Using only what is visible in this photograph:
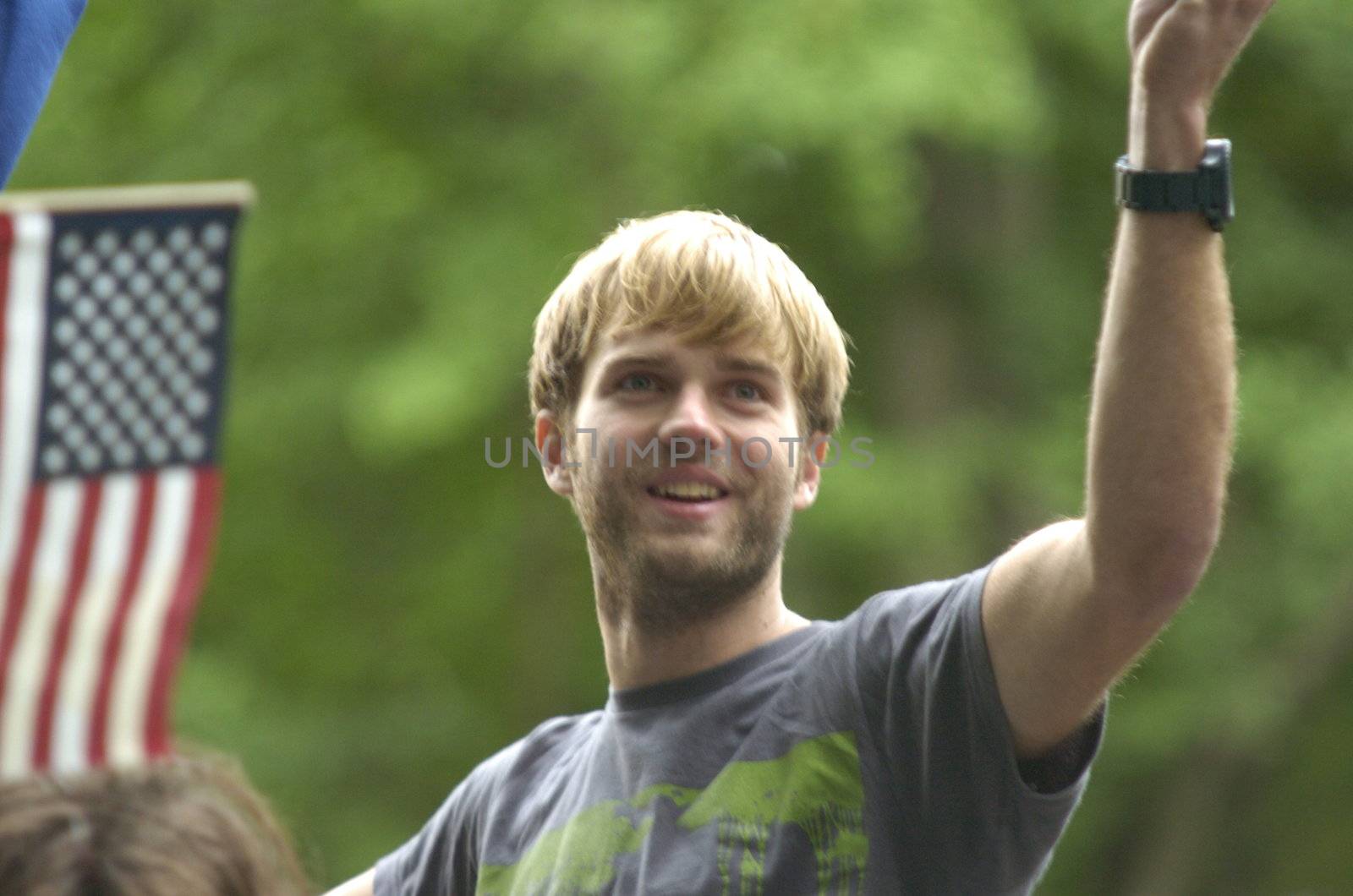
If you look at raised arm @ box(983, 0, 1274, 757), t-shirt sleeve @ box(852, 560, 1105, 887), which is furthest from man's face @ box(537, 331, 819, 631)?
raised arm @ box(983, 0, 1274, 757)

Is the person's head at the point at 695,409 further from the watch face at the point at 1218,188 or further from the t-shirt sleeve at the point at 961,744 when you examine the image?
the watch face at the point at 1218,188

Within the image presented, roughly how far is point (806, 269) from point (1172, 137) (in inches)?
298

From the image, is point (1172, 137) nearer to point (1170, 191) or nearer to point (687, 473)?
point (1170, 191)

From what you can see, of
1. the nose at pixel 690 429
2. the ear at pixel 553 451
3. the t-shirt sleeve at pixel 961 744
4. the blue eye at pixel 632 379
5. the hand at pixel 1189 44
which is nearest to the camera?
the hand at pixel 1189 44

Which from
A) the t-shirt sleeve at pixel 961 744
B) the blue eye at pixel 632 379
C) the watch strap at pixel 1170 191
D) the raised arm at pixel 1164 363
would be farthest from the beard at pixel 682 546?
the watch strap at pixel 1170 191

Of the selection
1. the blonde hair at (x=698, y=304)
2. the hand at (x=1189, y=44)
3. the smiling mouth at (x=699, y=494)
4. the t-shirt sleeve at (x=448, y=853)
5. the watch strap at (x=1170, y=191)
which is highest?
the hand at (x=1189, y=44)

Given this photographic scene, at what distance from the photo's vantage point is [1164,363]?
1.94 metres

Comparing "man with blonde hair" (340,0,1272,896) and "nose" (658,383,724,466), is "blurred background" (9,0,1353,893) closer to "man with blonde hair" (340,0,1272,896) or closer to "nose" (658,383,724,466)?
"man with blonde hair" (340,0,1272,896)

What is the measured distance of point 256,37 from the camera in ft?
30.1

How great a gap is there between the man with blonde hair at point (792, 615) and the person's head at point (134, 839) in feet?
2.47

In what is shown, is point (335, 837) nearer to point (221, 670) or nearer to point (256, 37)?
point (221, 670)

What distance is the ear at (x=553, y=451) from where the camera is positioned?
2.80m

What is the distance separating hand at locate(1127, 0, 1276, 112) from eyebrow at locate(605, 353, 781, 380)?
0.77 meters

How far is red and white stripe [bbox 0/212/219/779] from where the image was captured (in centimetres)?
369
